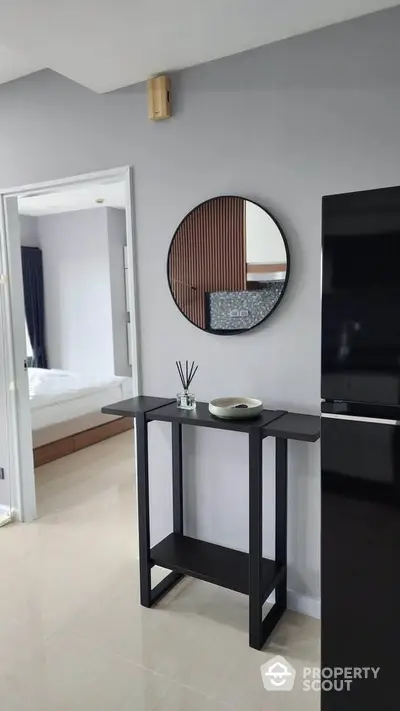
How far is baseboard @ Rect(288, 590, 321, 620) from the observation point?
Result: 238 centimetres

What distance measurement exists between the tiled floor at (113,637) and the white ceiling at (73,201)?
3.49m

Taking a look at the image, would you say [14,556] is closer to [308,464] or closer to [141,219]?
[308,464]

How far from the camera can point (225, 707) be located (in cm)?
184

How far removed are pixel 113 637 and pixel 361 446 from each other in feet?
5.05

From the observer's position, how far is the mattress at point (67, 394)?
179 inches

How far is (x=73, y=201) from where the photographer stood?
5.99 m

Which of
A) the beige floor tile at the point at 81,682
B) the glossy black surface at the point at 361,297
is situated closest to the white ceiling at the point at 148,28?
the glossy black surface at the point at 361,297

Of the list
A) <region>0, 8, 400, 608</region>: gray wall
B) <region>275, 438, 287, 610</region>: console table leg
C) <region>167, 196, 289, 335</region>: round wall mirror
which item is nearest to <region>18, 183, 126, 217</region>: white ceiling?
<region>0, 8, 400, 608</region>: gray wall

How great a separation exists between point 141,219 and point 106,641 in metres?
1.99

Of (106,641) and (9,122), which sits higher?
(9,122)

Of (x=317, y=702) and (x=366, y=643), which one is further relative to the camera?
(x=317, y=702)

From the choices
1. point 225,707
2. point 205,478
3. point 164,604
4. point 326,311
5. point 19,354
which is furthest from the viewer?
point 19,354

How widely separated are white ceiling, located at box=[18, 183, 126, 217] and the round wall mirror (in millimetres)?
2923

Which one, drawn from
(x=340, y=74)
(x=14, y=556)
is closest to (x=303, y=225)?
(x=340, y=74)
